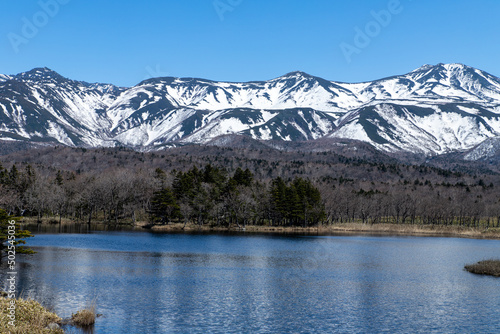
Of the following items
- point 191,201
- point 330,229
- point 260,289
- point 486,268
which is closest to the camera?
point 260,289

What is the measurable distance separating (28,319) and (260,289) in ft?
83.4

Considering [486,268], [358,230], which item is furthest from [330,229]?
[486,268]

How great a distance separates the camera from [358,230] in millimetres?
154375

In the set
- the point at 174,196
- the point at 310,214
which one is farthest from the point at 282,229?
the point at 174,196

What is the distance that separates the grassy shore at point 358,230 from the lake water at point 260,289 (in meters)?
49.9

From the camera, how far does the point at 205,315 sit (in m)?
39.5

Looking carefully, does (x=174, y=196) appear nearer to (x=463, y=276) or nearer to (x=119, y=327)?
(x=463, y=276)

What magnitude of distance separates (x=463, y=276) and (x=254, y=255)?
31021 millimetres

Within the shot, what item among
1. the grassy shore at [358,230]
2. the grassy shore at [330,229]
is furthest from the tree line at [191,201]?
the grassy shore at [358,230]

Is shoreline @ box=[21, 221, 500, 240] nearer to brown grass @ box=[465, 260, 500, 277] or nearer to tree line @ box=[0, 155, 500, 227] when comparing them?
tree line @ box=[0, 155, 500, 227]

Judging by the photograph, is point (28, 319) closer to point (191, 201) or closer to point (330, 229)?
point (191, 201)

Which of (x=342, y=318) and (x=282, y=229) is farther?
(x=282, y=229)

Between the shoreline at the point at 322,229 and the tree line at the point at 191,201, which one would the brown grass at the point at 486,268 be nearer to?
the shoreline at the point at 322,229

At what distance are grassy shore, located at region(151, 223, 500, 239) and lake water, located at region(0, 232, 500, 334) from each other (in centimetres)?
4990
